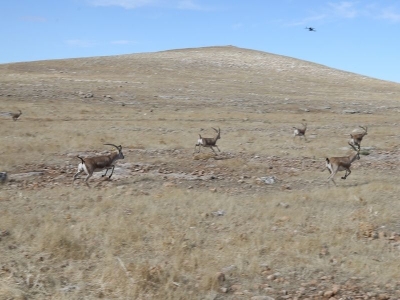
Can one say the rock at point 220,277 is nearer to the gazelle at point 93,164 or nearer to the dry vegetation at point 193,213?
the dry vegetation at point 193,213

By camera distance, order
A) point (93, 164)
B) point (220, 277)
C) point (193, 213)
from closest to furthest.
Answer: point (220, 277), point (193, 213), point (93, 164)

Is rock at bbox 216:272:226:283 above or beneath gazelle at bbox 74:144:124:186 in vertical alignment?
beneath

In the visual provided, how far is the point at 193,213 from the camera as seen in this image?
1064 cm

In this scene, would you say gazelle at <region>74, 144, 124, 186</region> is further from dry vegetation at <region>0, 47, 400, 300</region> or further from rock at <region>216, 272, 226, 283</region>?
rock at <region>216, 272, 226, 283</region>

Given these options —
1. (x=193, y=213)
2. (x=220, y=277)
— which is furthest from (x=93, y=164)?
(x=220, y=277)

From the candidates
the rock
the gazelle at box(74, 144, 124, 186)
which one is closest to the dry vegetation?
the rock

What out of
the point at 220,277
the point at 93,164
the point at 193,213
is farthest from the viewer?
the point at 93,164

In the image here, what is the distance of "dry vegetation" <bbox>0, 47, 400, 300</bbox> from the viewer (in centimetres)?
712

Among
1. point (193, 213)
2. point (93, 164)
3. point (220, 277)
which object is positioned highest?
point (93, 164)

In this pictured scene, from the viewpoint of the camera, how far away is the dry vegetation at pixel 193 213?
7.12 meters

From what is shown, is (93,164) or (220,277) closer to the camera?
(220,277)

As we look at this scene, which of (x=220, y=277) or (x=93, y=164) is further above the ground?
(x=93, y=164)

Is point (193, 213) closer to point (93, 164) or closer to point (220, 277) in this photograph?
point (220, 277)

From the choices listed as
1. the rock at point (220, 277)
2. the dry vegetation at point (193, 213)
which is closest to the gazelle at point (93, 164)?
the dry vegetation at point (193, 213)
